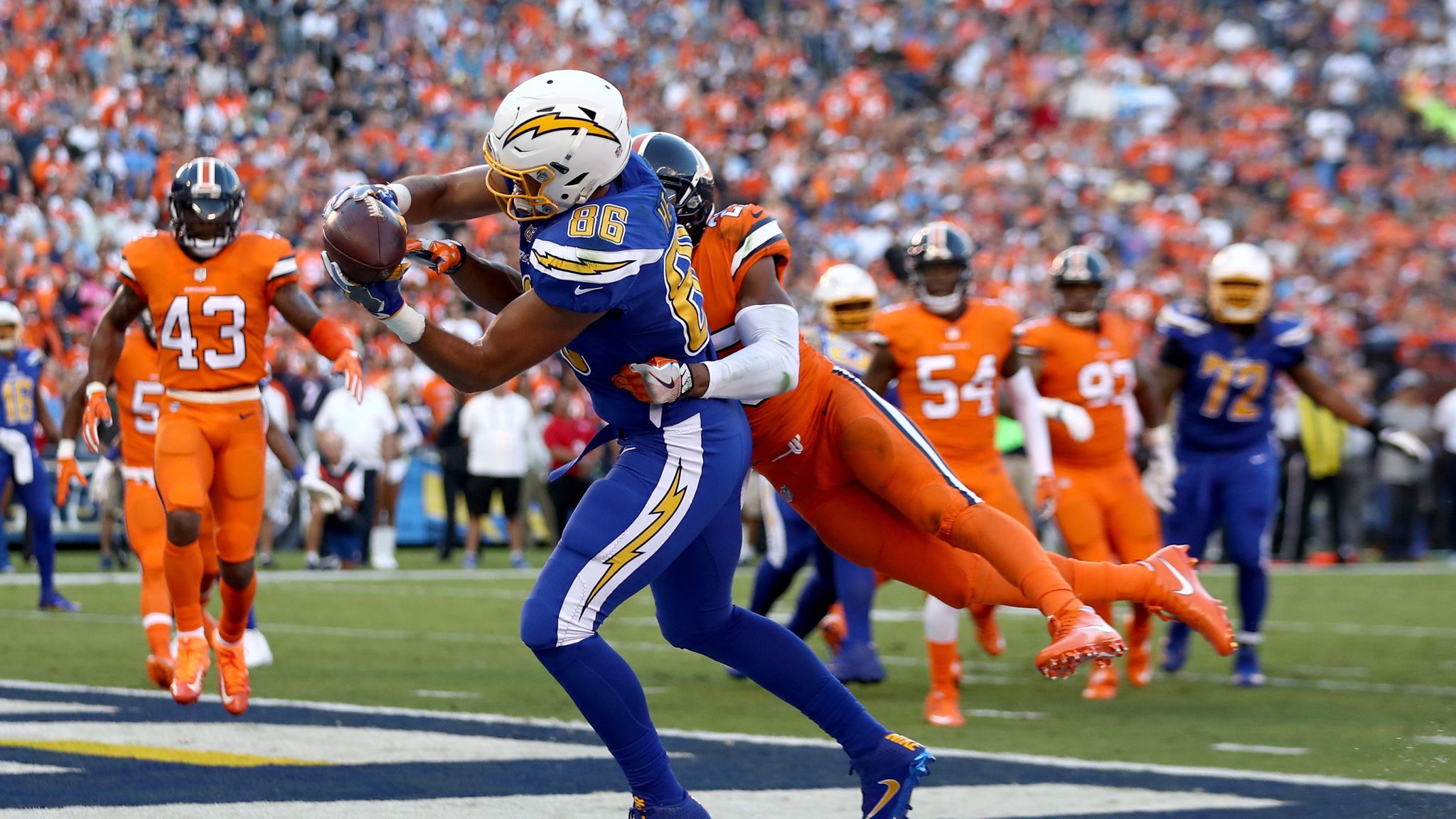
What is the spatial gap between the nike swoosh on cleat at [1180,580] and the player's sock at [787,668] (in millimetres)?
1026

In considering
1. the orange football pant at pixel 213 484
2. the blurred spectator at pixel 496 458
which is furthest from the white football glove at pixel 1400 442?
the blurred spectator at pixel 496 458

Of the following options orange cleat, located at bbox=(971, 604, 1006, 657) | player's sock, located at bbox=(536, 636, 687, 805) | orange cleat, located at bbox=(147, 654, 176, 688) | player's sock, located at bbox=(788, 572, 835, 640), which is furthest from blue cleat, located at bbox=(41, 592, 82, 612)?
player's sock, located at bbox=(536, 636, 687, 805)

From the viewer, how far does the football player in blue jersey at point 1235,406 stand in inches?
368

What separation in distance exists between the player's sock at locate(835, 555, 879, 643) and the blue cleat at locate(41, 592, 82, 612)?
5.75m

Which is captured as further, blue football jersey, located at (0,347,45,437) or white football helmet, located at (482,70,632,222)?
blue football jersey, located at (0,347,45,437)

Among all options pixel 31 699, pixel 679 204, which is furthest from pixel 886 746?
pixel 31 699

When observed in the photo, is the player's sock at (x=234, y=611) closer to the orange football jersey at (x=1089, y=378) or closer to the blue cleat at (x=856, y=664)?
the blue cleat at (x=856, y=664)

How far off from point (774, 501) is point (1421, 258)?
731 inches

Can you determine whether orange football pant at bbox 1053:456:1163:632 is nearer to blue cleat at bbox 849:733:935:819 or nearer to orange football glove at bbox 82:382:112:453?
blue cleat at bbox 849:733:935:819

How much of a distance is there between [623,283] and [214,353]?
133 inches

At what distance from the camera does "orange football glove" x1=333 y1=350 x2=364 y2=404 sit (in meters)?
6.59

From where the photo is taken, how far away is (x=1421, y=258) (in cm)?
2588

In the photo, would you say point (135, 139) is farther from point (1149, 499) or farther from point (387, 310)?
point (387, 310)

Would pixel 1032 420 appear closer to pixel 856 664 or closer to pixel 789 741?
pixel 856 664
